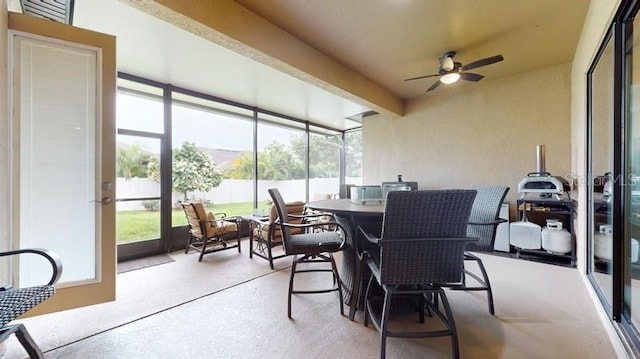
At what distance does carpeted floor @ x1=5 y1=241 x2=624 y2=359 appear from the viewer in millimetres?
1727

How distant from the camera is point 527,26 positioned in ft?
9.06

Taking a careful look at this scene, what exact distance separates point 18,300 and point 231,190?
13.1ft

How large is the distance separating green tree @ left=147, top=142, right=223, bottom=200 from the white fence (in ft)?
0.34

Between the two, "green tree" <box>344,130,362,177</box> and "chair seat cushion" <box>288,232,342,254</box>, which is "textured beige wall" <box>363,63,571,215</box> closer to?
"green tree" <box>344,130,362,177</box>

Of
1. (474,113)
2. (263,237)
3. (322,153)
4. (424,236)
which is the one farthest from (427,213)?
(322,153)

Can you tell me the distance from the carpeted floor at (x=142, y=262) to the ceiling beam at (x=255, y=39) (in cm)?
301

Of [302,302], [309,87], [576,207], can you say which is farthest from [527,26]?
[302,302]

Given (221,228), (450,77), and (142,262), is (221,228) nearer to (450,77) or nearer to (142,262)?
(142,262)

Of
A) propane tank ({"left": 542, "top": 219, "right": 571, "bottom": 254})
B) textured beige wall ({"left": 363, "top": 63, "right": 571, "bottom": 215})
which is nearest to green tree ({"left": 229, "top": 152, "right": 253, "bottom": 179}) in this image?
textured beige wall ({"left": 363, "top": 63, "right": 571, "bottom": 215})

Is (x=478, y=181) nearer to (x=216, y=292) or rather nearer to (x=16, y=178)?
(x=216, y=292)

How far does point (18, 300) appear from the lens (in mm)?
1226

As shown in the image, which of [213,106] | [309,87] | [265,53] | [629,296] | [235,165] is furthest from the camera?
[235,165]

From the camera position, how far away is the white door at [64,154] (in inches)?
76.0

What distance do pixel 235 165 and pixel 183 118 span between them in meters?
1.26
